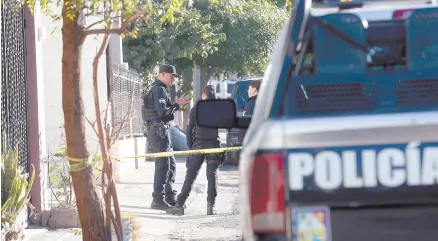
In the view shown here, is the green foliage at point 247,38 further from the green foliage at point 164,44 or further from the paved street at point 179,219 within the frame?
the paved street at point 179,219

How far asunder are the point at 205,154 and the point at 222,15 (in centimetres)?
1925

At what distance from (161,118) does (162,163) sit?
25.0 inches

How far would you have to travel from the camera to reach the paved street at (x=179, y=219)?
9.98m

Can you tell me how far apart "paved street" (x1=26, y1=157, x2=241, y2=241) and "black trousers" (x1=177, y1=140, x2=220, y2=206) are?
0.83 ft

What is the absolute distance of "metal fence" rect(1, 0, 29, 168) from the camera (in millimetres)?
9805

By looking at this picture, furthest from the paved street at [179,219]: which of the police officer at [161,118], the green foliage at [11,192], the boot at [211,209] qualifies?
the green foliage at [11,192]

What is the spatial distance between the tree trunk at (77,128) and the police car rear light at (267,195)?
13.3 ft

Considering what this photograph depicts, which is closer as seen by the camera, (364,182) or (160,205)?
(364,182)

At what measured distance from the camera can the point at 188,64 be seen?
31.6 m

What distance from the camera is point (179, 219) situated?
11648mm

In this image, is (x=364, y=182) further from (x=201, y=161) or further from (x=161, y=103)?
(x=201, y=161)

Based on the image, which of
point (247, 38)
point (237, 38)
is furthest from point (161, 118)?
point (247, 38)

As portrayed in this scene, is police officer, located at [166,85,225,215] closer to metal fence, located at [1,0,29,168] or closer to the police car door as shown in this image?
metal fence, located at [1,0,29,168]

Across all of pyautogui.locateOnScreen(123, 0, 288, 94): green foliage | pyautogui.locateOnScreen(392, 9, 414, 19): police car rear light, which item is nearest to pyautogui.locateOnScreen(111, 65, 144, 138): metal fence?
pyautogui.locateOnScreen(123, 0, 288, 94): green foliage
